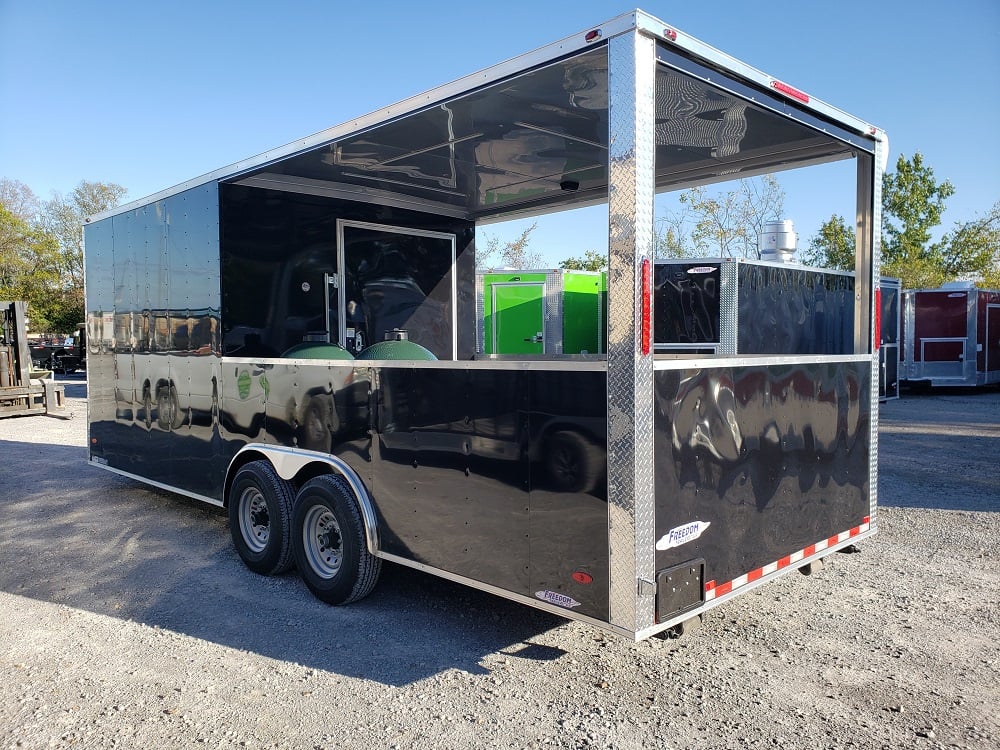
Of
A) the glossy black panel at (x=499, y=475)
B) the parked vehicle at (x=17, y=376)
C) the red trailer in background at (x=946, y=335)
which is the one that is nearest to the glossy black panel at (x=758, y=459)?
the glossy black panel at (x=499, y=475)

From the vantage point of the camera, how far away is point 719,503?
3.36 metres

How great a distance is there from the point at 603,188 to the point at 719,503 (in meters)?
3.65

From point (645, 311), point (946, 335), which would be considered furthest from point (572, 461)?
point (946, 335)

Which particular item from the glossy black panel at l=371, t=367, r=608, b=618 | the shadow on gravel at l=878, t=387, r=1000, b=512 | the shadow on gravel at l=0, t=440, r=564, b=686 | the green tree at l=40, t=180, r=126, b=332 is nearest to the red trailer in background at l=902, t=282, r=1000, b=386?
the shadow on gravel at l=878, t=387, r=1000, b=512

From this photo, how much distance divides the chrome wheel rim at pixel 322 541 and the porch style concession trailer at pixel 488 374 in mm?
19

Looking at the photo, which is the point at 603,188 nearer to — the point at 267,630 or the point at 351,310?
the point at 351,310

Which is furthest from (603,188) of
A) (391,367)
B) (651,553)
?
(651,553)

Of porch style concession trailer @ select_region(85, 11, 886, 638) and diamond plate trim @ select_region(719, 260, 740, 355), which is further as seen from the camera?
diamond plate trim @ select_region(719, 260, 740, 355)

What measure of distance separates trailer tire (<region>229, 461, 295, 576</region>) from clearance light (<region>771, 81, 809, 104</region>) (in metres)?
3.64

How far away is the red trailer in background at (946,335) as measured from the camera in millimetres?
18266

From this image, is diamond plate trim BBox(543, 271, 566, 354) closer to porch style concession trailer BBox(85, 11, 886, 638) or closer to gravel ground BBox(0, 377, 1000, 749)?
porch style concession trailer BBox(85, 11, 886, 638)

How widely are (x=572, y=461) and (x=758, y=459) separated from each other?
1.05 m

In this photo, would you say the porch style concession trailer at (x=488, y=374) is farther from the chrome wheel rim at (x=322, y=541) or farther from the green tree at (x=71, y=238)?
the green tree at (x=71, y=238)

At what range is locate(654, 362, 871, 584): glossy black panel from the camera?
A: 123 inches
